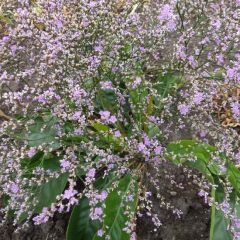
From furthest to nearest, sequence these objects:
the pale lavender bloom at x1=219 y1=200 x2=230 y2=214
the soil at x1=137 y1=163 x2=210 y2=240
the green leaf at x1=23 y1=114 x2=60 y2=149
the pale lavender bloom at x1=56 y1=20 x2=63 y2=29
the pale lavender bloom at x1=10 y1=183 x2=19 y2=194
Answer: the soil at x1=137 y1=163 x2=210 y2=240, the green leaf at x1=23 y1=114 x2=60 y2=149, the pale lavender bloom at x1=56 y1=20 x2=63 y2=29, the pale lavender bloom at x1=10 y1=183 x2=19 y2=194, the pale lavender bloom at x1=219 y1=200 x2=230 y2=214

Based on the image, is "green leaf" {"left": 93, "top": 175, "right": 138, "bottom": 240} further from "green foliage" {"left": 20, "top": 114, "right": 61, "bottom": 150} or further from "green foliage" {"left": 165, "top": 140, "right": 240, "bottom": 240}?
"green foliage" {"left": 20, "top": 114, "right": 61, "bottom": 150}

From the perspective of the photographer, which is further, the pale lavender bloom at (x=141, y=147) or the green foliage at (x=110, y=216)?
the green foliage at (x=110, y=216)

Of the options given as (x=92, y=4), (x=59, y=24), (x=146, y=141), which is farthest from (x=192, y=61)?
(x=59, y=24)

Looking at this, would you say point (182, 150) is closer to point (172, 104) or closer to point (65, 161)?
point (172, 104)

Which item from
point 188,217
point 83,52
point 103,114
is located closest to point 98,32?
point 83,52

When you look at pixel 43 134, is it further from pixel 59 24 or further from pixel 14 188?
pixel 59 24

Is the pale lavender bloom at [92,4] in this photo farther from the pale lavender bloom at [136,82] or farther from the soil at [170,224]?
the soil at [170,224]

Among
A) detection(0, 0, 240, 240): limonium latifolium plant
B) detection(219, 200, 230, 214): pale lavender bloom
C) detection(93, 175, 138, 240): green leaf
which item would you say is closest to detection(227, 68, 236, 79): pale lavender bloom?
detection(0, 0, 240, 240): limonium latifolium plant

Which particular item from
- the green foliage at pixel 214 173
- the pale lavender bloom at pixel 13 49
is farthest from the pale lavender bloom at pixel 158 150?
the pale lavender bloom at pixel 13 49
